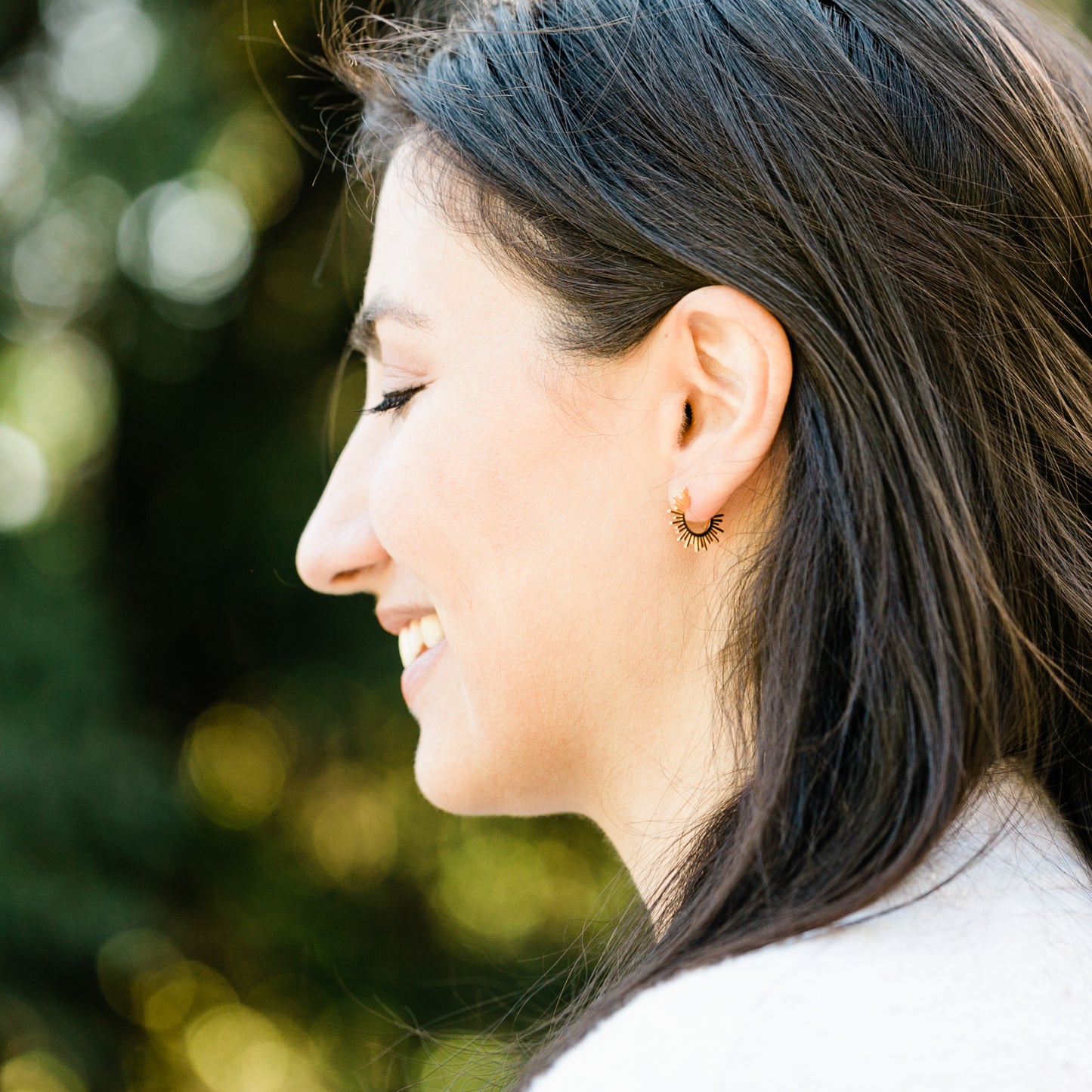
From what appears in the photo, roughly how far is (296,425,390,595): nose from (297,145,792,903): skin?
0.54 ft

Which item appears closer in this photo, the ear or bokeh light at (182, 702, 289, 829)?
the ear

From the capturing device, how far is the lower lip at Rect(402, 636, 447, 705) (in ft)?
5.26

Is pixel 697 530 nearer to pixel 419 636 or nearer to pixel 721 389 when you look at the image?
pixel 721 389

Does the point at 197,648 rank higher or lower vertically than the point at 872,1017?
lower

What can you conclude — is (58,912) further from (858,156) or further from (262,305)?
(858,156)

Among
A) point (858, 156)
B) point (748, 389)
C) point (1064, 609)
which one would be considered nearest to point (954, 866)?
point (1064, 609)

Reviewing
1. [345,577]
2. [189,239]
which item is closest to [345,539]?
[345,577]

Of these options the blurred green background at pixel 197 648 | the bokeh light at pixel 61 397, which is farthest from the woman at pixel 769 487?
the bokeh light at pixel 61 397

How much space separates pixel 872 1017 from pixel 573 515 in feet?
2.16

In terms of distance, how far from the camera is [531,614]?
54.9 inches

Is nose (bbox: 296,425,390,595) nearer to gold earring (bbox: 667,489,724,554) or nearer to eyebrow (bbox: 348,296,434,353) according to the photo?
eyebrow (bbox: 348,296,434,353)

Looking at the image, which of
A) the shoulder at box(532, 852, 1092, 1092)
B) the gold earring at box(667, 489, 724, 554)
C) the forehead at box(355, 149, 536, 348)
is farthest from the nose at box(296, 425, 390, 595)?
the shoulder at box(532, 852, 1092, 1092)

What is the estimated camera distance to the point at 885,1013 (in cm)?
90

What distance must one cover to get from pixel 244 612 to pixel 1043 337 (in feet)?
10.7
